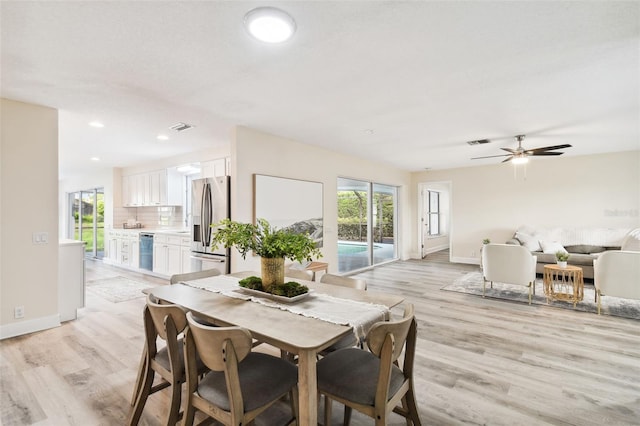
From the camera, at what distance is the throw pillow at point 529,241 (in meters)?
5.93

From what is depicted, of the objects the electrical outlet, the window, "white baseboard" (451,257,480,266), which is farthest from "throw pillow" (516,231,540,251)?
the electrical outlet

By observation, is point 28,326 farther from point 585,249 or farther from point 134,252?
point 585,249

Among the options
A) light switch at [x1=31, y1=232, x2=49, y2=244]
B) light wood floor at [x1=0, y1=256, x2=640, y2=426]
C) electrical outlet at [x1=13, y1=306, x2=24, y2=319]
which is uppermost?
light switch at [x1=31, y1=232, x2=49, y2=244]

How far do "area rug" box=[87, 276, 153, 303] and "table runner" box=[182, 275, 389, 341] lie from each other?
331 centimetres

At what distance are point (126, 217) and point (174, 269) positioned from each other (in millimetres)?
3170

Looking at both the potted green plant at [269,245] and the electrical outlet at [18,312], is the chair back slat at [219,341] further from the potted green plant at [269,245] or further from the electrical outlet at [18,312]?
the electrical outlet at [18,312]

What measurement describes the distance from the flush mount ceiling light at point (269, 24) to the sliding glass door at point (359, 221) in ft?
14.0

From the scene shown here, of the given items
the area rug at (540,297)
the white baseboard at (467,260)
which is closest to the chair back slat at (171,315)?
the area rug at (540,297)

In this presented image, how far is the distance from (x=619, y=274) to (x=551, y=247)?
203 cm

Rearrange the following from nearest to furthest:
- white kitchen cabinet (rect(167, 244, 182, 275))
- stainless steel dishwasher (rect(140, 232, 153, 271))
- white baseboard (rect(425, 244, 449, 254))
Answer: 1. white kitchen cabinet (rect(167, 244, 182, 275))
2. stainless steel dishwasher (rect(140, 232, 153, 271))
3. white baseboard (rect(425, 244, 449, 254))

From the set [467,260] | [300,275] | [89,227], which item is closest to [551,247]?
[467,260]

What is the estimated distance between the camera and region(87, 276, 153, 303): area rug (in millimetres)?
4558

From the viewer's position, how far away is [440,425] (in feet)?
5.97

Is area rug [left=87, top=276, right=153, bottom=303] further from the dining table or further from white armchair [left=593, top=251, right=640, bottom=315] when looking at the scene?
white armchair [left=593, top=251, right=640, bottom=315]
